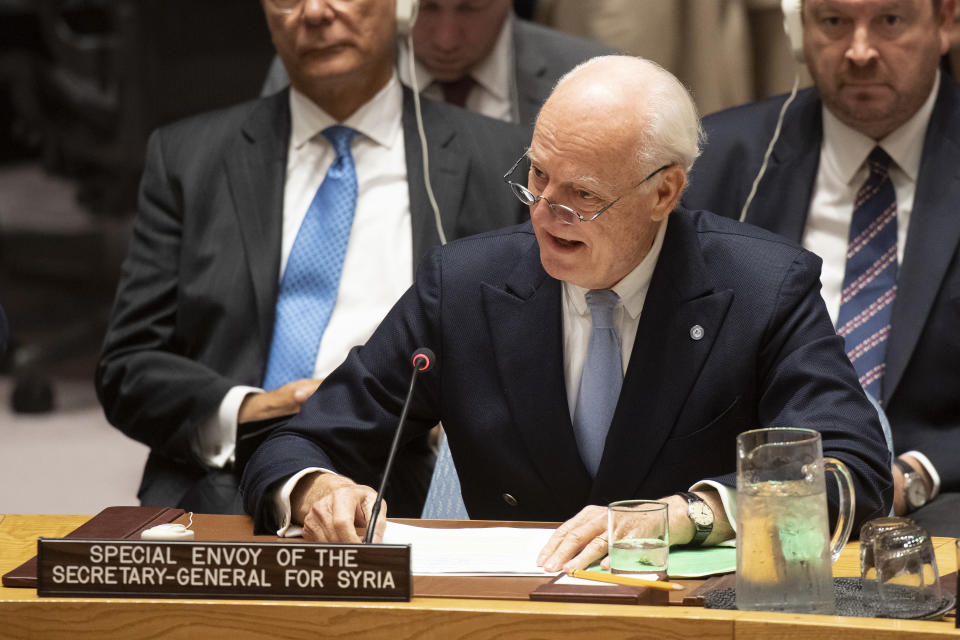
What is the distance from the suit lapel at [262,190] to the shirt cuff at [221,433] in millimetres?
137

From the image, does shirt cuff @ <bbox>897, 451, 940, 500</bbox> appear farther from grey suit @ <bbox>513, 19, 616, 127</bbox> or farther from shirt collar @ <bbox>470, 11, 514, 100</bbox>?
shirt collar @ <bbox>470, 11, 514, 100</bbox>

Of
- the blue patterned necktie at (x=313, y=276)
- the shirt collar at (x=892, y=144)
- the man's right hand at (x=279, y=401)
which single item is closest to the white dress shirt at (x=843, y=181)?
the shirt collar at (x=892, y=144)

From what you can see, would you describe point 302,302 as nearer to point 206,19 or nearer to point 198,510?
point 198,510

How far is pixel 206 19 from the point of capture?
5500mm

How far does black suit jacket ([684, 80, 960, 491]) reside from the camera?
2746 millimetres

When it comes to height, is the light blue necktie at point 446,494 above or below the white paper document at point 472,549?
above

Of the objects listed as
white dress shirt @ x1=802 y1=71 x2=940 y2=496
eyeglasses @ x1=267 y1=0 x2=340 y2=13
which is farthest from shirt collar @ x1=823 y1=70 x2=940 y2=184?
eyeglasses @ x1=267 y1=0 x2=340 y2=13

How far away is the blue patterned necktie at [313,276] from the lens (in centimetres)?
283

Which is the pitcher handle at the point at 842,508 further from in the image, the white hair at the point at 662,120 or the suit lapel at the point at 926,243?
the suit lapel at the point at 926,243

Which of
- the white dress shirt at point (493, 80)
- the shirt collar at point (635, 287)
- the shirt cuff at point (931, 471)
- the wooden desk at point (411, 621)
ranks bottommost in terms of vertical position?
the wooden desk at point (411, 621)

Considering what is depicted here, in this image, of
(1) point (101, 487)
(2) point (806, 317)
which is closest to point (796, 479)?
(2) point (806, 317)

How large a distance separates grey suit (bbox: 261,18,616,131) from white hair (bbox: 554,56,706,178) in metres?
1.25

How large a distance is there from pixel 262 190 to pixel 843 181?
1146 mm

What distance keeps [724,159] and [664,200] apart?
85 centimetres
